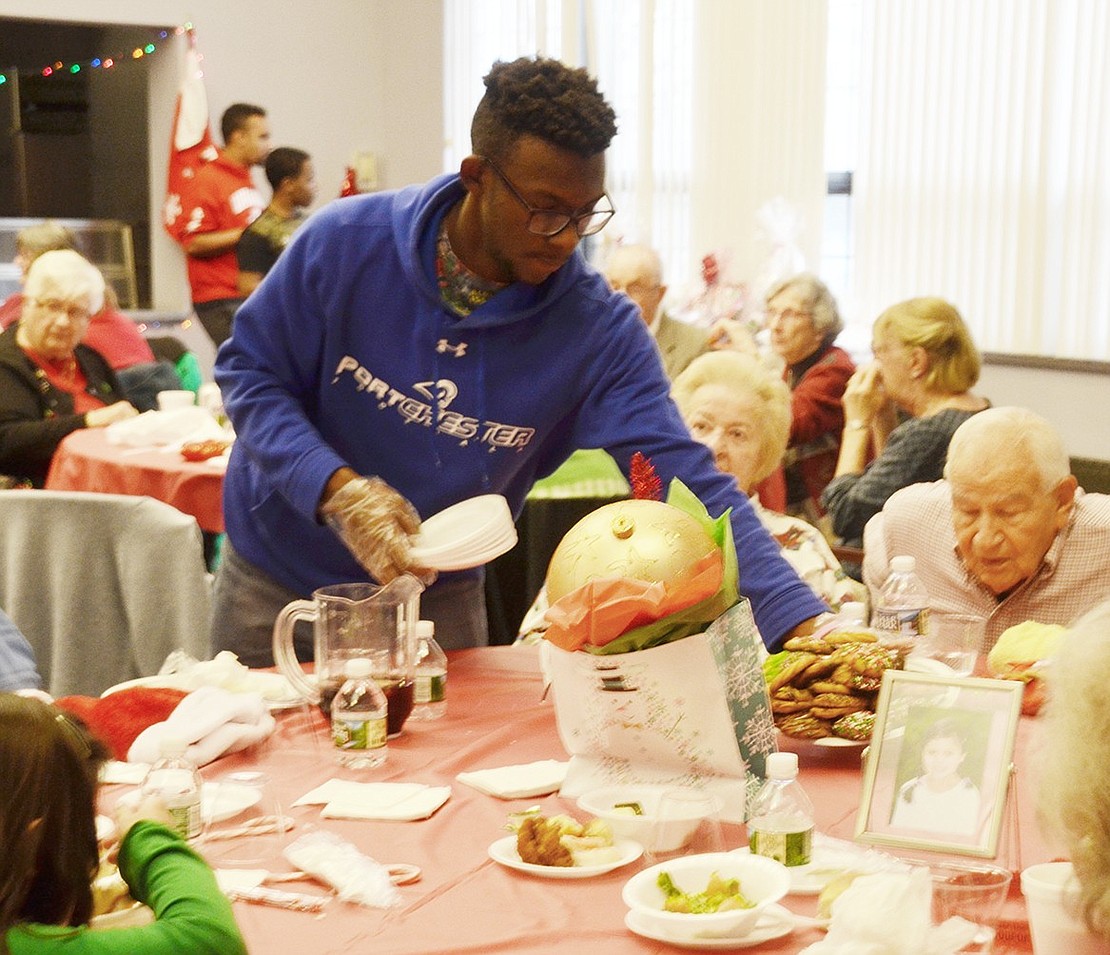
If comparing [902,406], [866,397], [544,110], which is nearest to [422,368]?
[544,110]

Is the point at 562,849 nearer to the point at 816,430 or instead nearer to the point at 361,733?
the point at 361,733

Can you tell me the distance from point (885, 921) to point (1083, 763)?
22 centimetres

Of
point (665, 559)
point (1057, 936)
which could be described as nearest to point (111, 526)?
point (665, 559)

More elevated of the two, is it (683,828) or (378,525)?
(378,525)

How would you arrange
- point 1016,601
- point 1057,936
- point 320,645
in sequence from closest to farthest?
point 1057,936 < point 320,645 < point 1016,601

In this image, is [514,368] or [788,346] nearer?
[514,368]

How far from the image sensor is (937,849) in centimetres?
144

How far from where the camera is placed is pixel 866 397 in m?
4.92

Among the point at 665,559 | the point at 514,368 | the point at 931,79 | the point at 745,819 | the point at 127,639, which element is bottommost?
the point at 127,639

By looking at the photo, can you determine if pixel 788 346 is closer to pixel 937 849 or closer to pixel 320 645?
pixel 320 645

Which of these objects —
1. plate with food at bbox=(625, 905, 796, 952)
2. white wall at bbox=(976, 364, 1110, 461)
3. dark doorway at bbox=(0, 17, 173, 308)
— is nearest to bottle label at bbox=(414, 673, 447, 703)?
plate with food at bbox=(625, 905, 796, 952)

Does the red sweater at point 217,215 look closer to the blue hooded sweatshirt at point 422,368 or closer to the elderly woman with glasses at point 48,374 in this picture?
the elderly woman with glasses at point 48,374

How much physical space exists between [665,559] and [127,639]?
1.66 metres

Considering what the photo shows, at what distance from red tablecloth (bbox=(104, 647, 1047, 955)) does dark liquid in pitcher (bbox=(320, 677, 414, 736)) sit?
0.03 metres
